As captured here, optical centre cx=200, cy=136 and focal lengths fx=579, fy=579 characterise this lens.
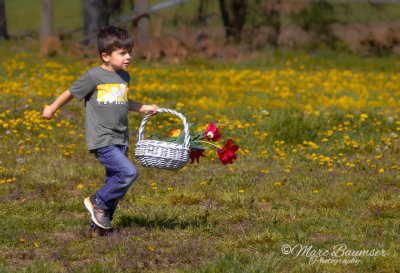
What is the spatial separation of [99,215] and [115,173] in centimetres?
38

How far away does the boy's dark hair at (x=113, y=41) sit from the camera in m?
4.62

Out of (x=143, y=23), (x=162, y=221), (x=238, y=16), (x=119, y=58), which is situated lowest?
(x=162, y=221)

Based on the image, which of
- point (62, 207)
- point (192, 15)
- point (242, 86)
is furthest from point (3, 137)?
point (192, 15)

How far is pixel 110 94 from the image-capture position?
184 inches

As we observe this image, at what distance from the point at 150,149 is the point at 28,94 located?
247 inches

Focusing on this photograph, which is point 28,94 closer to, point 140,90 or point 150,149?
point 140,90

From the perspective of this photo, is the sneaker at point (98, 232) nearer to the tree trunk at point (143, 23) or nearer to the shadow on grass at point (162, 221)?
the shadow on grass at point (162, 221)

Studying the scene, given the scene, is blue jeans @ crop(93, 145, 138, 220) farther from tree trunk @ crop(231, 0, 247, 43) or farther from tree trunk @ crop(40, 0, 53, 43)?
tree trunk @ crop(40, 0, 53, 43)

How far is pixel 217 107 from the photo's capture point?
10.5 m

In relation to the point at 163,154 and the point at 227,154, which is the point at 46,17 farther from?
the point at 163,154

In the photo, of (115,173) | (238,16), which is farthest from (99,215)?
(238,16)

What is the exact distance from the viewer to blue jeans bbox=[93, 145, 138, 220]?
183 inches

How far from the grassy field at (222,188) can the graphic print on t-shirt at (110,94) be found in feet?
3.67

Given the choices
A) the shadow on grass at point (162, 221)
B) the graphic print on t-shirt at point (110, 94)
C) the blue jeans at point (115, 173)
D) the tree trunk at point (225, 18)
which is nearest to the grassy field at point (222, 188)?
the shadow on grass at point (162, 221)
